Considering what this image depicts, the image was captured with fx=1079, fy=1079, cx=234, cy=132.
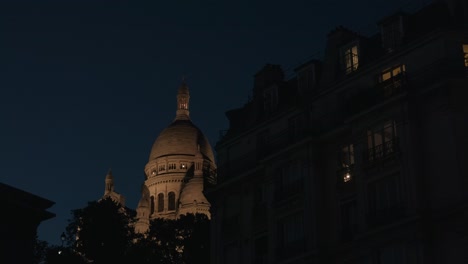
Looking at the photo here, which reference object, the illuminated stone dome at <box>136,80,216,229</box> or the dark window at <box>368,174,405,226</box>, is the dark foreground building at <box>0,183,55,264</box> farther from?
the illuminated stone dome at <box>136,80,216,229</box>

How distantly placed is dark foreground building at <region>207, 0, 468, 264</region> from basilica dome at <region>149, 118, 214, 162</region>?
11465 centimetres

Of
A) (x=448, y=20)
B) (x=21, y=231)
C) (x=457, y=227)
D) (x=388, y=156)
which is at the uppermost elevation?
(x=448, y=20)

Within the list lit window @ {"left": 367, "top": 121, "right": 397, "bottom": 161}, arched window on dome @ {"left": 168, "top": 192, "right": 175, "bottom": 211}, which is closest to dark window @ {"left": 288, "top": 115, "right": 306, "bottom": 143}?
lit window @ {"left": 367, "top": 121, "right": 397, "bottom": 161}

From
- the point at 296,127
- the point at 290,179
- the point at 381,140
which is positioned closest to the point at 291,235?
the point at 290,179

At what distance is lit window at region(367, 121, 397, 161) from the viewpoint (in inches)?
2275

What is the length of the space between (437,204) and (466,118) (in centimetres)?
478

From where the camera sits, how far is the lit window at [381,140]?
57.8m

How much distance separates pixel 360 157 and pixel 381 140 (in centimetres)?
165

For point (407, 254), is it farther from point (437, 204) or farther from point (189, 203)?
point (189, 203)

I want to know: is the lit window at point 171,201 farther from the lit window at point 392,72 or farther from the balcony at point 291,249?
the lit window at point 392,72

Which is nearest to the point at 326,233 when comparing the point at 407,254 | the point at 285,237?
the point at 285,237

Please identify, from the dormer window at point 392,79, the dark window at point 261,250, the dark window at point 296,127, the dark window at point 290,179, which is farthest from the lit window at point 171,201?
the dormer window at point 392,79

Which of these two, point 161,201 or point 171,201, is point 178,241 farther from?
point 161,201

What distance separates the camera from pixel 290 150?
64.1 meters
